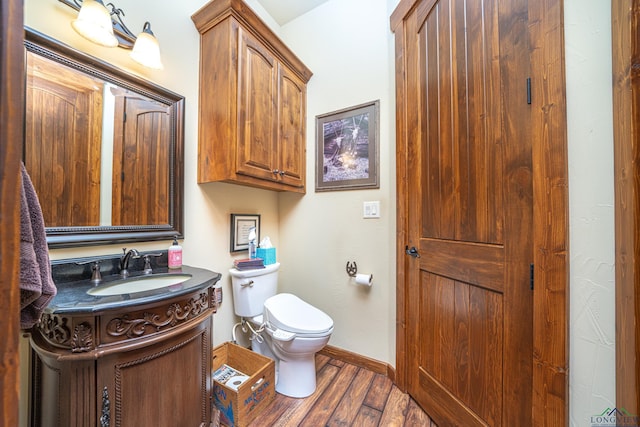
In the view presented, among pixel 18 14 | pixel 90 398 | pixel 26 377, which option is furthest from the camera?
pixel 26 377

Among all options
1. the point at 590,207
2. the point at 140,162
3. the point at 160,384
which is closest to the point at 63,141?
the point at 140,162

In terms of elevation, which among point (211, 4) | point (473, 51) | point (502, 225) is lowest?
point (502, 225)

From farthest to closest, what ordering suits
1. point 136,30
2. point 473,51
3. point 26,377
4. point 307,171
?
point 307,171
point 136,30
point 473,51
point 26,377

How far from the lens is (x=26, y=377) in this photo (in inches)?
34.5

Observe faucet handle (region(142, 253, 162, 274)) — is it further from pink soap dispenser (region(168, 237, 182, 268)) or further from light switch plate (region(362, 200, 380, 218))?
light switch plate (region(362, 200, 380, 218))

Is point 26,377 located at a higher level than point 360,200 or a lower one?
lower

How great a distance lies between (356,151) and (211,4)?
1209 mm

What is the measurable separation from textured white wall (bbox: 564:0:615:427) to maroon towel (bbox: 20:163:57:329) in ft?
4.37

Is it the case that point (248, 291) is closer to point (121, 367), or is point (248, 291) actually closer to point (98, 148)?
point (121, 367)

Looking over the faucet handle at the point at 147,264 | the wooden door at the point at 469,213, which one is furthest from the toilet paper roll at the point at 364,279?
the faucet handle at the point at 147,264

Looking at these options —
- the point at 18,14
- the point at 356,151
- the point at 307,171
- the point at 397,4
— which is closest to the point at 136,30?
the point at 18,14

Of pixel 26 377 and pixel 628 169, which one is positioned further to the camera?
pixel 26 377

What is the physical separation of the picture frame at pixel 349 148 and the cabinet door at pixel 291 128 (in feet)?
0.45

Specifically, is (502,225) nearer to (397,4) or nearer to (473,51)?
(473,51)
